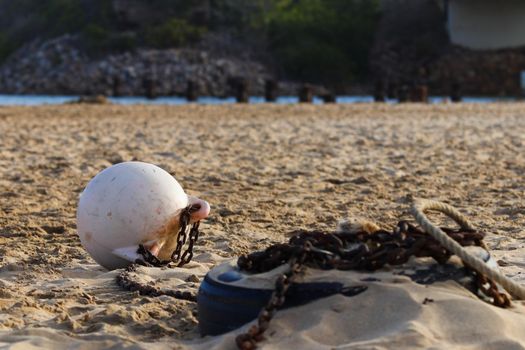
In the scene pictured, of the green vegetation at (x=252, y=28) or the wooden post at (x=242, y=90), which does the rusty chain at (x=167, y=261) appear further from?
the green vegetation at (x=252, y=28)

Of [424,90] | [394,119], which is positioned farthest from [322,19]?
[394,119]

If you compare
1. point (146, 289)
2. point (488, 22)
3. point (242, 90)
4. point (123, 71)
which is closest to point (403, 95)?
point (242, 90)

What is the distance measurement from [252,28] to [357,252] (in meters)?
61.0

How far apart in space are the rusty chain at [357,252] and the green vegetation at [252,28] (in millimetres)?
53081

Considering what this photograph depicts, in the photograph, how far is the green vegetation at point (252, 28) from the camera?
196 feet

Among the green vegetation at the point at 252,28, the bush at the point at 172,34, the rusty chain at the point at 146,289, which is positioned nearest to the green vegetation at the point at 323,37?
the green vegetation at the point at 252,28

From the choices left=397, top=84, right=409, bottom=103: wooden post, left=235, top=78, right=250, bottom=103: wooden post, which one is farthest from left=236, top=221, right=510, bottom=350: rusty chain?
left=397, top=84, right=409, bottom=103: wooden post

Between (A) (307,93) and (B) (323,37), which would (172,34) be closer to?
(B) (323,37)

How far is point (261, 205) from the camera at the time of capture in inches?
324

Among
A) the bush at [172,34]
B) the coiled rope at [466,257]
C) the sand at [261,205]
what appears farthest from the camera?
the bush at [172,34]

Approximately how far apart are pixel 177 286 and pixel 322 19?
60705mm

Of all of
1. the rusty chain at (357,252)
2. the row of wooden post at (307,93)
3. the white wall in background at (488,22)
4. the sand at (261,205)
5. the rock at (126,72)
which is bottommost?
the rock at (126,72)

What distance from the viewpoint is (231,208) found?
26.5 ft

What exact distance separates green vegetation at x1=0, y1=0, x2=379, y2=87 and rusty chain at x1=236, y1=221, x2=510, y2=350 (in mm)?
53081
